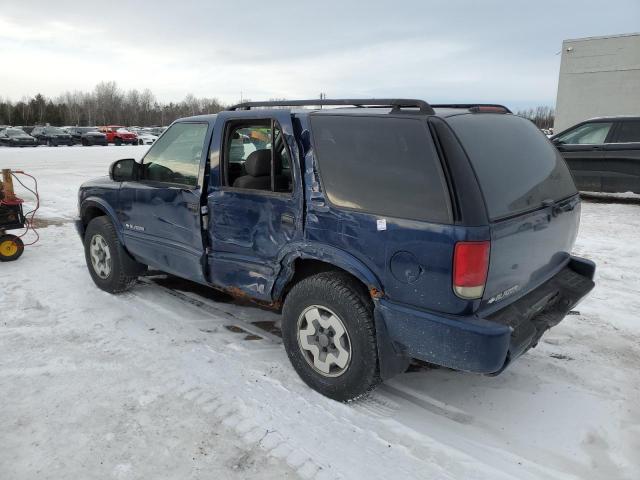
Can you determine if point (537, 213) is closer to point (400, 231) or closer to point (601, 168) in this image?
point (400, 231)

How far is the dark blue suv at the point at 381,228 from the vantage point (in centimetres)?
265

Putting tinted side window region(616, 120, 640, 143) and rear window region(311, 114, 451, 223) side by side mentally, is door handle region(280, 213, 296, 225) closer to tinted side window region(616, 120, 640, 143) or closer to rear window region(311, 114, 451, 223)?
rear window region(311, 114, 451, 223)

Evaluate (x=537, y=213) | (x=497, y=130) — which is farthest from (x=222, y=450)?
(x=497, y=130)

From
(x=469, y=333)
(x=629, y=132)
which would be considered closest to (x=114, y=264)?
(x=469, y=333)

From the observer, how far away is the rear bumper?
259 centimetres

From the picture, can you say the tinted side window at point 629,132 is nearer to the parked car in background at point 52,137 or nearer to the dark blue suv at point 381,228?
the dark blue suv at point 381,228

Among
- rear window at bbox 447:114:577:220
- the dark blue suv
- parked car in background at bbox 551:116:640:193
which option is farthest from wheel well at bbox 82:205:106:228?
parked car in background at bbox 551:116:640:193

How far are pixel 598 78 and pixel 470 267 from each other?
82.3 ft

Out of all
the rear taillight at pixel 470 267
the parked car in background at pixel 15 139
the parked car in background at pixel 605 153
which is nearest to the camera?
the rear taillight at pixel 470 267

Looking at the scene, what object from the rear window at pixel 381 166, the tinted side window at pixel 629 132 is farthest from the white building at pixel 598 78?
the rear window at pixel 381 166

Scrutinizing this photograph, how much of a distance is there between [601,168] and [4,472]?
35.0 ft

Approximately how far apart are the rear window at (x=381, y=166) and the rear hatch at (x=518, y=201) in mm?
236

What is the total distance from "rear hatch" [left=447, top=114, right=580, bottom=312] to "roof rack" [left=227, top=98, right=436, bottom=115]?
0.22 m

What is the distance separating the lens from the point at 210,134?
3963mm
